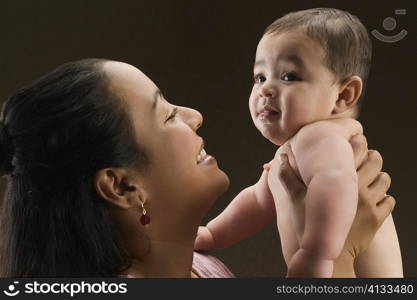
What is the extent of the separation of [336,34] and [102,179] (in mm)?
434

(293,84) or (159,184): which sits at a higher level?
A: (293,84)

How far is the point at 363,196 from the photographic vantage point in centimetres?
129

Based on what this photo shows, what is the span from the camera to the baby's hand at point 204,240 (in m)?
1.45

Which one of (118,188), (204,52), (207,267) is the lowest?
(207,267)

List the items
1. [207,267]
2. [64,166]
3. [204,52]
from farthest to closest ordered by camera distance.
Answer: [204,52], [207,267], [64,166]

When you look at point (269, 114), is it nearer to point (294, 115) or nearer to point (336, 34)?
point (294, 115)

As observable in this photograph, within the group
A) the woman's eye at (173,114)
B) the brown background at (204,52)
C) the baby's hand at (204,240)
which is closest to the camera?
the woman's eye at (173,114)

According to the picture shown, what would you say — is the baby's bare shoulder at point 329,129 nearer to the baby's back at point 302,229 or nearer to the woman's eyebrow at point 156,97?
the baby's back at point 302,229

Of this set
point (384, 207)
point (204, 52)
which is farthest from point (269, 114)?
point (204, 52)

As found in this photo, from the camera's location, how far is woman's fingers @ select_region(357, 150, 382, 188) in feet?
4.23

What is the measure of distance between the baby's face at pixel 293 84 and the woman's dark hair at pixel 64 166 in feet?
0.76

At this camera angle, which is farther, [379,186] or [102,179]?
[379,186]

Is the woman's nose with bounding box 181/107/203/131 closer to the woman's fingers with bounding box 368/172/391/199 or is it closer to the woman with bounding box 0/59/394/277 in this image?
the woman with bounding box 0/59/394/277

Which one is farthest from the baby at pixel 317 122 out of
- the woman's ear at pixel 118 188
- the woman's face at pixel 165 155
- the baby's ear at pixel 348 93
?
the woman's ear at pixel 118 188
